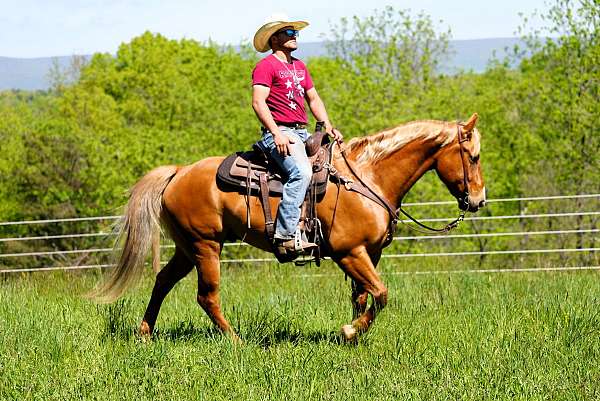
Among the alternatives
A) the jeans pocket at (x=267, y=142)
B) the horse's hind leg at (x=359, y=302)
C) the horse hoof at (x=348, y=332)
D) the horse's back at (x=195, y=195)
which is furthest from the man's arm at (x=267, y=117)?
the horse hoof at (x=348, y=332)

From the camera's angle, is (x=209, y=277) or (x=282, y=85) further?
(x=209, y=277)

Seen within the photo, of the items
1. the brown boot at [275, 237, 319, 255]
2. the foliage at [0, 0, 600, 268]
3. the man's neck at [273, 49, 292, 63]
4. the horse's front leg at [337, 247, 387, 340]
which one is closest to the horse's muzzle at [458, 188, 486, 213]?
the horse's front leg at [337, 247, 387, 340]

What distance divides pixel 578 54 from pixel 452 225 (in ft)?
69.2

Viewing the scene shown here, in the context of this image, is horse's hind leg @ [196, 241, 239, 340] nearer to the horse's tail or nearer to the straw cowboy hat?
the horse's tail

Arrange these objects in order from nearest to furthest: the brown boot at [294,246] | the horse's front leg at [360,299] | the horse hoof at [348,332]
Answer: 1. the horse hoof at [348,332]
2. the brown boot at [294,246]
3. the horse's front leg at [360,299]

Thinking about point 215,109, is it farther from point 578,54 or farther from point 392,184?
point 392,184

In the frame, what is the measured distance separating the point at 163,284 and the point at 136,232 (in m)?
0.54

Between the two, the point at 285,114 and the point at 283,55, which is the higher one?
the point at 283,55

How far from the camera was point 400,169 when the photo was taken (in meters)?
6.76

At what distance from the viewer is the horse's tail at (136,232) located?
721 cm

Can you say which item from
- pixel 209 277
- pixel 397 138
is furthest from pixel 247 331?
pixel 397 138

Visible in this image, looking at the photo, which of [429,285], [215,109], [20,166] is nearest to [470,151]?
[429,285]

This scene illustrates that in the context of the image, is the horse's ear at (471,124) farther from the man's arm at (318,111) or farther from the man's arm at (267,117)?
the man's arm at (267,117)

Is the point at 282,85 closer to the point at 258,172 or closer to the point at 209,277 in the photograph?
the point at 258,172
